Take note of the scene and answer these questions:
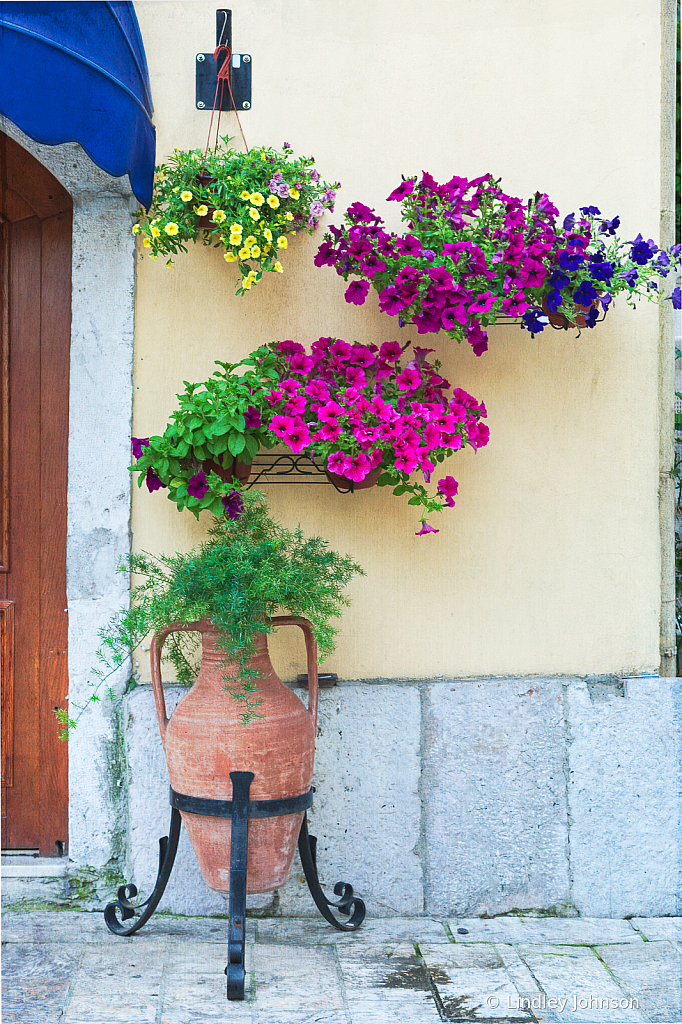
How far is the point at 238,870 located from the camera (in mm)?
2135

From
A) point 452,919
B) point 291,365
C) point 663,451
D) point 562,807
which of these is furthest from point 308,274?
point 452,919

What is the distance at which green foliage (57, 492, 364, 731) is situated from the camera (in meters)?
2.13

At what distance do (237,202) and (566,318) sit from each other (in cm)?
106

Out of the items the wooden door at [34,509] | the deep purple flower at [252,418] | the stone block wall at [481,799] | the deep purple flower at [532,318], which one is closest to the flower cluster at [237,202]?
the deep purple flower at [252,418]

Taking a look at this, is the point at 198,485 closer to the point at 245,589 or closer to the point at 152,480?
the point at 152,480

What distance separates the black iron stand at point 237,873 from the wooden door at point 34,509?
0.41 m

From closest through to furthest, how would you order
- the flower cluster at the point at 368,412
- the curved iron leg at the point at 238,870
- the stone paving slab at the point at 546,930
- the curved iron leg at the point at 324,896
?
the curved iron leg at the point at 238,870, the flower cluster at the point at 368,412, the curved iron leg at the point at 324,896, the stone paving slab at the point at 546,930

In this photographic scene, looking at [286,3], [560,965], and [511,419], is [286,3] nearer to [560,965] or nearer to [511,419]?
[511,419]

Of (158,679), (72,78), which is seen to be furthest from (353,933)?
(72,78)

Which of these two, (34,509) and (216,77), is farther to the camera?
(34,509)

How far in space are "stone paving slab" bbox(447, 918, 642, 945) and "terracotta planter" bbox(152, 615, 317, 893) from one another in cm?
A: 69

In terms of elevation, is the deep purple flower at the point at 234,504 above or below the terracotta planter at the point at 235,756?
above

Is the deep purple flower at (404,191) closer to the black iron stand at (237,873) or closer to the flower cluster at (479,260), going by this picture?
the flower cluster at (479,260)

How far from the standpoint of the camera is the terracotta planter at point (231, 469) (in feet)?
7.81
